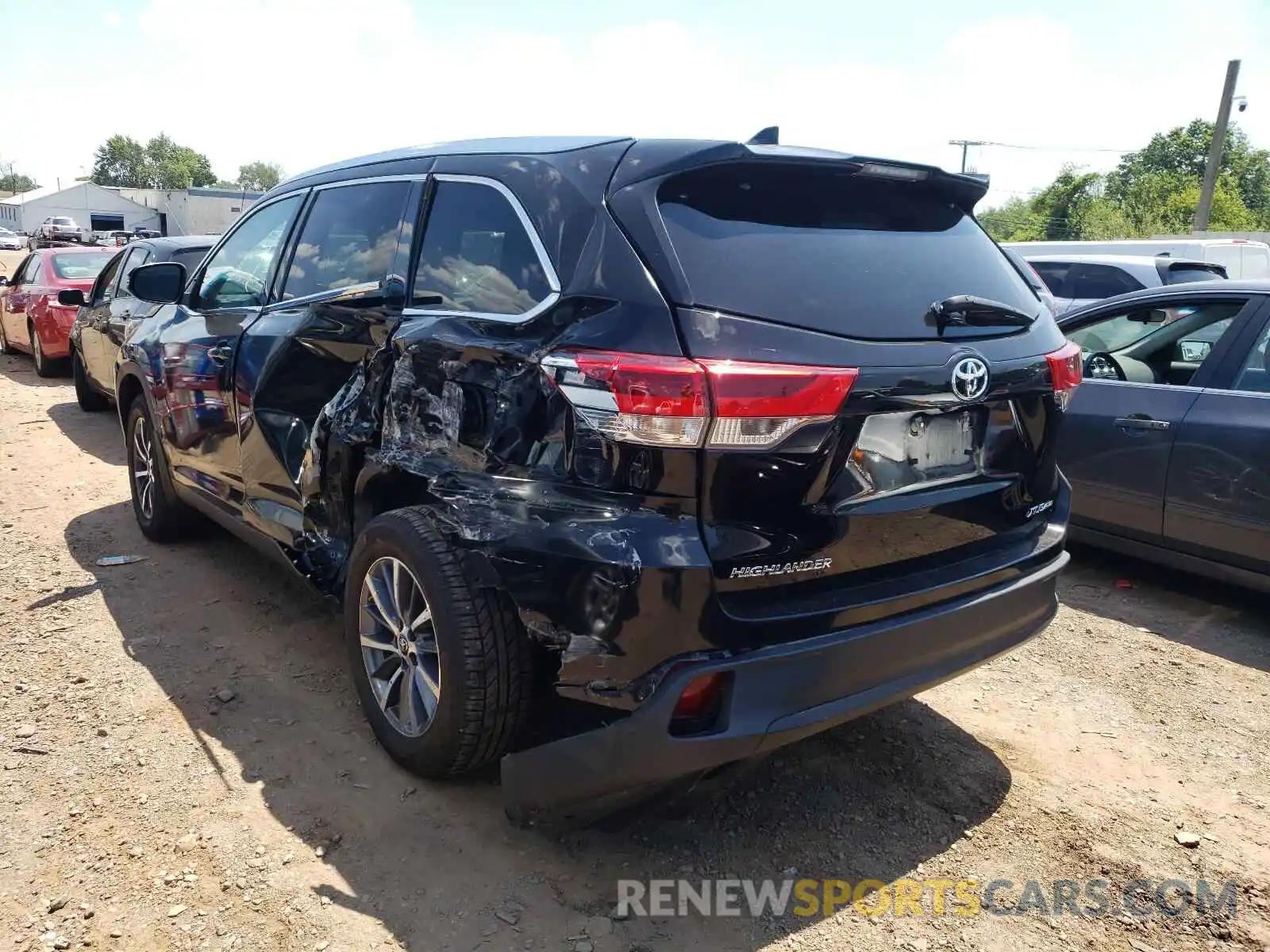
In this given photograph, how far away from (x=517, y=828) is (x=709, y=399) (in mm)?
1508

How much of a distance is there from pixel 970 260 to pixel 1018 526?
2.68ft

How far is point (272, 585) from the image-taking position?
4812 millimetres

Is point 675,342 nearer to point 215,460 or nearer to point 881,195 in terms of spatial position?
point 881,195

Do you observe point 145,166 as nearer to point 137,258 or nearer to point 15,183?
point 15,183

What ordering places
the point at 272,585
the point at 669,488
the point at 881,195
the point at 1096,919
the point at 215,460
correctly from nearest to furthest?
the point at 669,488 < the point at 1096,919 < the point at 881,195 < the point at 215,460 < the point at 272,585

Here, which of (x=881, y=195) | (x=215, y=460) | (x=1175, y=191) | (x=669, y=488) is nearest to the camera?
(x=669, y=488)

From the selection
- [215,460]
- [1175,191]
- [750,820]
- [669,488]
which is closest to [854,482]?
[669,488]

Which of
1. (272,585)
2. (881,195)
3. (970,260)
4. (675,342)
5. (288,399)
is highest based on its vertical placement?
(881,195)

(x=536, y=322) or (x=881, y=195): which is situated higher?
(x=881, y=195)

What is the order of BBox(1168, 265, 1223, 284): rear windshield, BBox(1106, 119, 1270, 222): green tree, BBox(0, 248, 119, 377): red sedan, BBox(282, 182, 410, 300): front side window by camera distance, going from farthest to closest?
BBox(1106, 119, 1270, 222): green tree < BBox(0, 248, 119, 377): red sedan < BBox(1168, 265, 1223, 284): rear windshield < BBox(282, 182, 410, 300): front side window

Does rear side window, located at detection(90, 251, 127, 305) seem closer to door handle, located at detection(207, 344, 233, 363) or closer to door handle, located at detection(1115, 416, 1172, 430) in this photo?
door handle, located at detection(207, 344, 233, 363)

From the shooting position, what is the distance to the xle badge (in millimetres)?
2283

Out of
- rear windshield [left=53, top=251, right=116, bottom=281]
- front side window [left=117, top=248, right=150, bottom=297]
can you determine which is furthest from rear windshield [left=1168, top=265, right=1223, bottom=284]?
rear windshield [left=53, top=251, right=116, bottom=281]

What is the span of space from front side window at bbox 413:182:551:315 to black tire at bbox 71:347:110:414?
755cm
